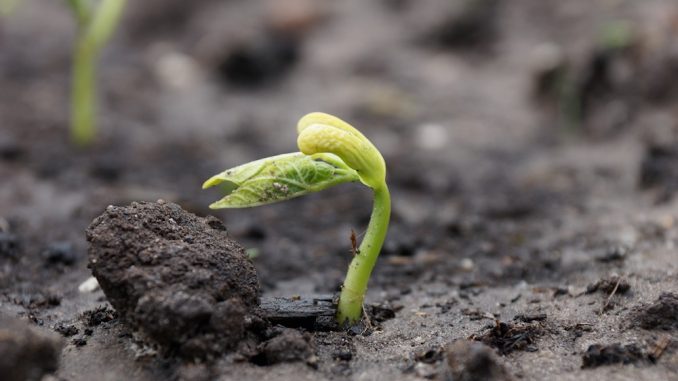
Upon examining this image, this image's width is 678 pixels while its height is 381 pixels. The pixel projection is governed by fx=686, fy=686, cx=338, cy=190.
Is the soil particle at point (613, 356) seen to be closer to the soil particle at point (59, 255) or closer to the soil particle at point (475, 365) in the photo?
the soil particle at point (475, 365)

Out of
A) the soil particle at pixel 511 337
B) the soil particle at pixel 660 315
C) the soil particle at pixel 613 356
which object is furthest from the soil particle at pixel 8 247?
the soil particle at pixel 660 315

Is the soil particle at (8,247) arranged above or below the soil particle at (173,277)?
above

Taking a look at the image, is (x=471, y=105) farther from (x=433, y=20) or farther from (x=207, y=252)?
(x=207, y=252)

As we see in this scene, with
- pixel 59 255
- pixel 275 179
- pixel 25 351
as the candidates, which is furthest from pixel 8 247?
pixel 275 179

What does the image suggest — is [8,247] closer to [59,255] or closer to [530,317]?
[59,255]

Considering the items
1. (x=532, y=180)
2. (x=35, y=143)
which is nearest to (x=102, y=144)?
(x=35, y=143)

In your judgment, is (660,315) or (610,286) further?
(610,286)
